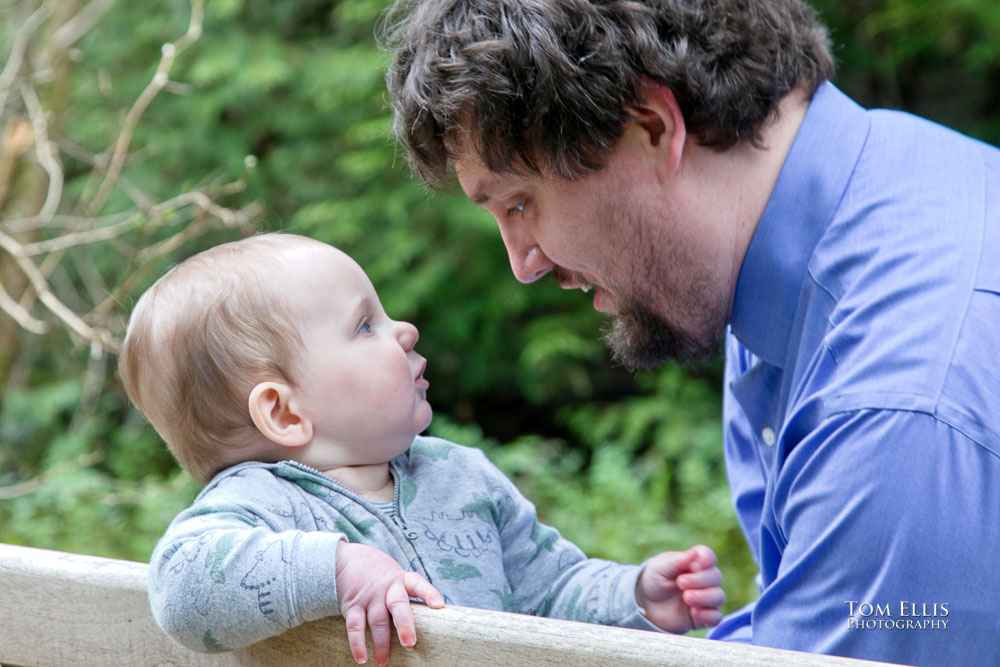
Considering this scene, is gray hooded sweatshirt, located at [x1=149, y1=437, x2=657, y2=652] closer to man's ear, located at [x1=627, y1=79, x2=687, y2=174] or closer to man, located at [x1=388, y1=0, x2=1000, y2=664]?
man, located at [x1=388, y1=0, x2=1000, y2=664]

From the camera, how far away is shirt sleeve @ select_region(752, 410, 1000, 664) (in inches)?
45.9

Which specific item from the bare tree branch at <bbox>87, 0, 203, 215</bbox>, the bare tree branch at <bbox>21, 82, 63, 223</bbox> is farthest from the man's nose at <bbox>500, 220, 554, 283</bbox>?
the bare tree branch at <bbox>21, 82, 63, 223</bbox>

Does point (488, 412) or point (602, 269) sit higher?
point (602, 269)

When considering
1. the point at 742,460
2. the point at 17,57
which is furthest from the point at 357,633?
the point at 17,57

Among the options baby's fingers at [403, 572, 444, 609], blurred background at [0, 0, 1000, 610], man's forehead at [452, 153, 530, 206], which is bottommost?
blurred background at [0, 0, 1000, 610]

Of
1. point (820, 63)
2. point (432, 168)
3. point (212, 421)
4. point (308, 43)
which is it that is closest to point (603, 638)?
point (212, 421)

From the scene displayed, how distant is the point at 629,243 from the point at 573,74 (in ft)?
0.94

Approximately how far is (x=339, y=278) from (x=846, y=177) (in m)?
0.78

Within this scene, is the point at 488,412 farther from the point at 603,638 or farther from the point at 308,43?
the point at 603,638

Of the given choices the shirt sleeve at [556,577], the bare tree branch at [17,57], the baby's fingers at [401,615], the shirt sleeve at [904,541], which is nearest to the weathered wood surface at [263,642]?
the baby's fingers at [401,615]

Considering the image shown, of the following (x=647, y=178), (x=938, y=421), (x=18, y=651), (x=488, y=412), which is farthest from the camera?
(x=488, y=412)

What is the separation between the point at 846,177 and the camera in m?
1.53

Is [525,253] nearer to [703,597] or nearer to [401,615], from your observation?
[703,597]

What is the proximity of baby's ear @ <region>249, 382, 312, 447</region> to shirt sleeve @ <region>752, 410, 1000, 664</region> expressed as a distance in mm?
722
